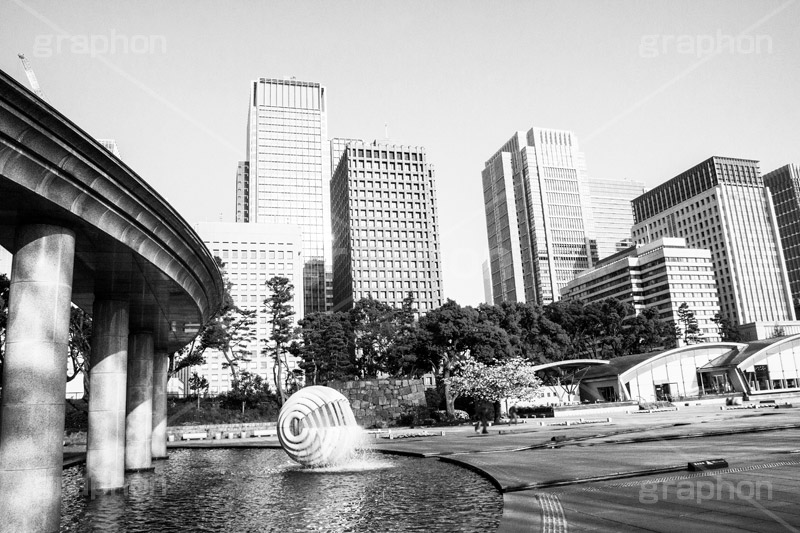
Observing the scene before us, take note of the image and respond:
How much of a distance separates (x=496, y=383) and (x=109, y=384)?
34091 mm

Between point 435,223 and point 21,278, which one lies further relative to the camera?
point 435,223

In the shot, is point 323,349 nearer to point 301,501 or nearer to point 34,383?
point 301,501

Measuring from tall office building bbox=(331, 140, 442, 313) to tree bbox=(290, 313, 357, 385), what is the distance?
7682cm

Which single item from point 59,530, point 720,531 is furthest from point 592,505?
point 59,530

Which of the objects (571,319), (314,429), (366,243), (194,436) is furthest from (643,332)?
(314,429)

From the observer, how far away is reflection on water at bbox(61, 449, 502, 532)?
452 inches

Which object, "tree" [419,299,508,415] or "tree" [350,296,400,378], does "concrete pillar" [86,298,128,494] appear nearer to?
"tree" [419,299,508,415]

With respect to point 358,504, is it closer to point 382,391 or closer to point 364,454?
point 364,454

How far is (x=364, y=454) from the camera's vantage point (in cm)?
2733

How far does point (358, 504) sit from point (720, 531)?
25.7ft

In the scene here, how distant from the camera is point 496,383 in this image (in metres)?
48.1

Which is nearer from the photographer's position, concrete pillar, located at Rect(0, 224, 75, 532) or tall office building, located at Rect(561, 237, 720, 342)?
concrete pillar, located at Rect(0, 224, 75, 532)

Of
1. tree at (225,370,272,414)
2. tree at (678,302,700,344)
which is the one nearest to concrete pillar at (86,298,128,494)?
tree at (225,370,272,414)

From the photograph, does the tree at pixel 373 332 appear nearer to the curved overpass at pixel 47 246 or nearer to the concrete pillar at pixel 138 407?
the concrete pillar at pixel 138 407
